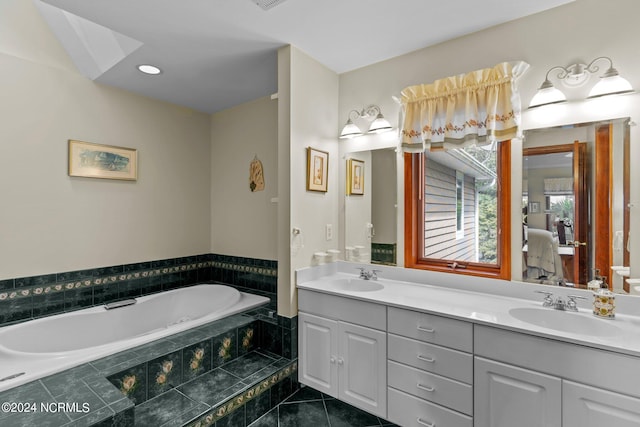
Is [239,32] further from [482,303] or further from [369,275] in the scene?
[482,303]

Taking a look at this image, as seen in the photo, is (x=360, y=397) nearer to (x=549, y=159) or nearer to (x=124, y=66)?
(x=549, y=159)

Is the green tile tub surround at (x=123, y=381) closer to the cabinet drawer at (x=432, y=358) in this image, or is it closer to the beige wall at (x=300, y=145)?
the beige wall at (x=300, y=145)

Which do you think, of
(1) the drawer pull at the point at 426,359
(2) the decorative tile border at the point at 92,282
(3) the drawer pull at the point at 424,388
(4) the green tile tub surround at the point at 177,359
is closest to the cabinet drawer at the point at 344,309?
(1) the drawer pull at the point at 426,359

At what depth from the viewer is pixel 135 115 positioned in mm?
3086

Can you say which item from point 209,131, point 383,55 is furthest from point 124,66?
point 383,55

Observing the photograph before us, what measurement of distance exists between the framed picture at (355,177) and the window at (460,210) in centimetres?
39

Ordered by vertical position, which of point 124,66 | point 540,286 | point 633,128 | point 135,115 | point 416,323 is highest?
point 124,66

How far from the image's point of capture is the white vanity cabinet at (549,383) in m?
1.29

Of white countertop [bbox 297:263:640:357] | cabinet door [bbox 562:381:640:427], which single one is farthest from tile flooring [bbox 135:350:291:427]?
cabinet door [bbox 562:381:640:427]

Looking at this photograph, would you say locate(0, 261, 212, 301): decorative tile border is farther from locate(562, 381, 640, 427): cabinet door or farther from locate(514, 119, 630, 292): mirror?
locate(562, 381, 640, 427): cabinet door

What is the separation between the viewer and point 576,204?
5.98 ft

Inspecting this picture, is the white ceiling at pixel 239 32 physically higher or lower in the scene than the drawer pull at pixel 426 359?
higher

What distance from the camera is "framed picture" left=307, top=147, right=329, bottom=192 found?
245 cm

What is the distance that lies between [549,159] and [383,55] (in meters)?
1.41
